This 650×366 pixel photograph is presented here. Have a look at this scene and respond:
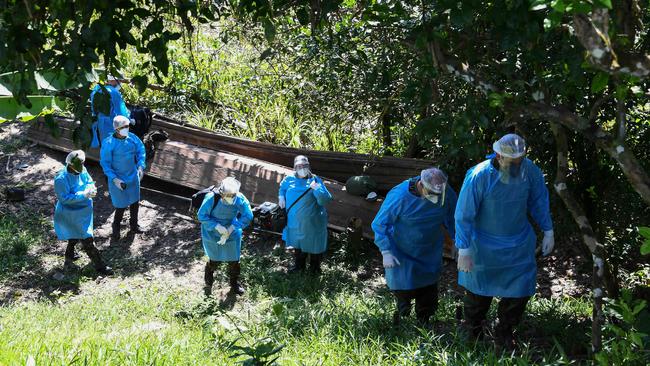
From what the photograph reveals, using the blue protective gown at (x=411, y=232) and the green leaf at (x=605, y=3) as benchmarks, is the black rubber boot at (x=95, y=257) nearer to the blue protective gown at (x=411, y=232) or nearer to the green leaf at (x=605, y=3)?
the blue protective gown at (x=411, y=232)

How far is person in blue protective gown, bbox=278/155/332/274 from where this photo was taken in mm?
9945

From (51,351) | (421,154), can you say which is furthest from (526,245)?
(421,154)

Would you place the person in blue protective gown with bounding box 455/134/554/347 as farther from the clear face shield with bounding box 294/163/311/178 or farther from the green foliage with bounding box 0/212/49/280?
the green foliage with bounding box 0/212/49/280

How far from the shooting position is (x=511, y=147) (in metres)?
6.68

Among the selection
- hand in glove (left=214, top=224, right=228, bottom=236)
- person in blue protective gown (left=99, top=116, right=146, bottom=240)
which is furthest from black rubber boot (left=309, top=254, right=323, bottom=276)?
person in blue protective gown (left=99, top=116, right=146, bottom=240)

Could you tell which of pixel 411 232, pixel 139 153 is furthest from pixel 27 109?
pixel 139 153

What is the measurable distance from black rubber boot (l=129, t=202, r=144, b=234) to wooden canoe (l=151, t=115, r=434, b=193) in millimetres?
1812

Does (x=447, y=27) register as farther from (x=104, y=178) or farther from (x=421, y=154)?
(x=104, y=178)

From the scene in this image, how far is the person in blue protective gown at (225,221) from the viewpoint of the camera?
9.27 metres

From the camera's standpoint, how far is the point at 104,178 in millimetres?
13281

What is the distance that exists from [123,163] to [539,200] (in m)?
6.17

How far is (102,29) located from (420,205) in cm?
390

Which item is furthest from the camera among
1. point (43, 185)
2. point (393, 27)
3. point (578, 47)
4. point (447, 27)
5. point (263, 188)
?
point (43, 185)

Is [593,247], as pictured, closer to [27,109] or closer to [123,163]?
[27,109]
